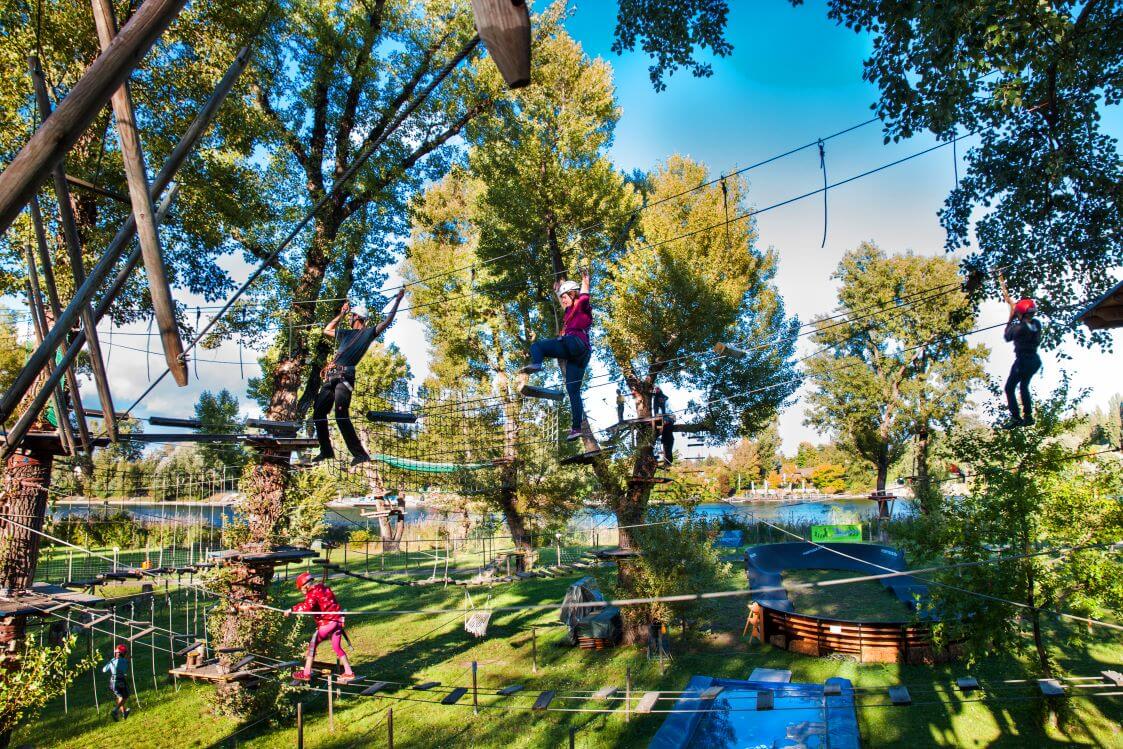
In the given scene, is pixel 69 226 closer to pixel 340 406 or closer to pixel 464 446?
pixel 340 406

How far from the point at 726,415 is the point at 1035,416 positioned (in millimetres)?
8968

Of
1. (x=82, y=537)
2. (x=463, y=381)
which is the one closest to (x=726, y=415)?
(x=463, y=381)

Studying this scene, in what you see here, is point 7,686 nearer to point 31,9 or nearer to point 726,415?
point 31,9

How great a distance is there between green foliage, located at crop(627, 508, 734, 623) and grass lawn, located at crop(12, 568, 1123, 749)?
82 centimetres

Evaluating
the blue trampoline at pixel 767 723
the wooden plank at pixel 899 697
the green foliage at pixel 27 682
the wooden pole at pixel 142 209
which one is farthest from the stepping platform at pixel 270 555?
the wooden pole at pixel 142 209

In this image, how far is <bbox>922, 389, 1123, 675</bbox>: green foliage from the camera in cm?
919

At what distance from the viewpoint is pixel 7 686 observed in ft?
28.9

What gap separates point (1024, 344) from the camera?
27.2ft

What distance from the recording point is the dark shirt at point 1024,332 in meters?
8.12

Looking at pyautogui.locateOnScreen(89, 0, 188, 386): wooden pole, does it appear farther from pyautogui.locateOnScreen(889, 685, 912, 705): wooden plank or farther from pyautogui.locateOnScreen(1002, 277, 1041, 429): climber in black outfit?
pyautogui.locateOnScreen(1002, 277, 1041, 429): climber in black outfit

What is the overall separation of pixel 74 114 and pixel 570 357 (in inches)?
274

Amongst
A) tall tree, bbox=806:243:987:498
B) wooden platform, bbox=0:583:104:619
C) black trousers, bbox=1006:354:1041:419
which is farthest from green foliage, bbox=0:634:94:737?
tall tree, bbox=806:243:987:498

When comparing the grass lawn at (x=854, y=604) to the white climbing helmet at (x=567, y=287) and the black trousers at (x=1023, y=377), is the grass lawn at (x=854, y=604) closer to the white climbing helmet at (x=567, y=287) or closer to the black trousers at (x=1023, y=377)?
the black trousers at (x=1023, y=377)

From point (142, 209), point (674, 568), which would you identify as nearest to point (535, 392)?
point (142, 209)
